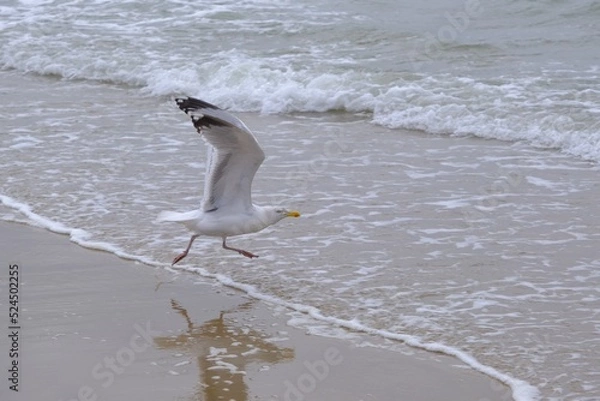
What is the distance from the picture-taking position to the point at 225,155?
6672 millimetres

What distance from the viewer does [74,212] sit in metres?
7.96

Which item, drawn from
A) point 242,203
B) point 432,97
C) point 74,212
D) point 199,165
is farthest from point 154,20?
point 242,203

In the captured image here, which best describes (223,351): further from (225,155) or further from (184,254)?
(225,155)

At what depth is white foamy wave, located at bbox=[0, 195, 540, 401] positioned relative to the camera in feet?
16.8

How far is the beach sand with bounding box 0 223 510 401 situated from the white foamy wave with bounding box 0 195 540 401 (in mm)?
64
